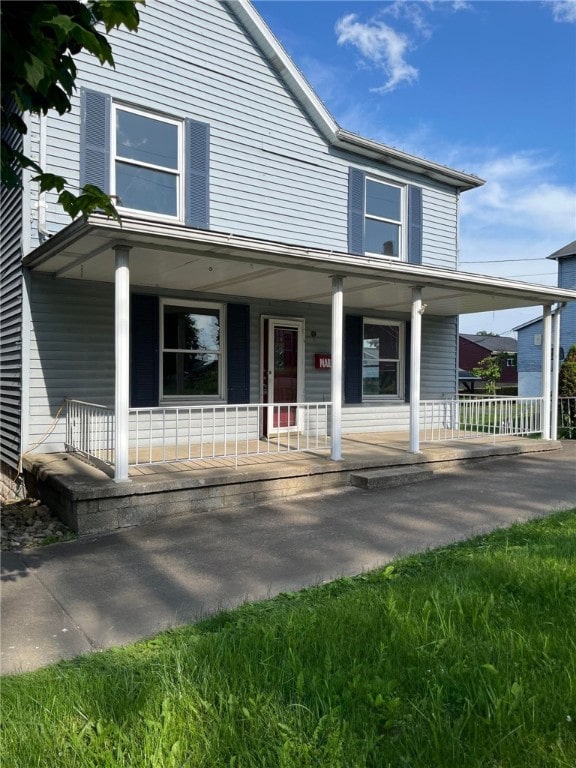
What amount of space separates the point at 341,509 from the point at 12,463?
15.7 feet

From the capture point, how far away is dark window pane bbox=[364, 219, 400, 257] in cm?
1096

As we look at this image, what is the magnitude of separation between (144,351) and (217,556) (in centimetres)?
429

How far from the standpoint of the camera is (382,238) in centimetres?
1113

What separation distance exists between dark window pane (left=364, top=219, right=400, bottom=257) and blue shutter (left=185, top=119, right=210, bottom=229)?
3394 mm

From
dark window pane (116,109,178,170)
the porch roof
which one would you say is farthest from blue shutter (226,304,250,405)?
dark window pane (116,109,178,170)

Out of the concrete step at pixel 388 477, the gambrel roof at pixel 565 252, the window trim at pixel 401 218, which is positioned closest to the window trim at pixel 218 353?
the concrete step at pixel 388 477

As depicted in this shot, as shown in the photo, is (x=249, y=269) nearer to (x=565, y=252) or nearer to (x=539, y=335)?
(x=539, y=335)

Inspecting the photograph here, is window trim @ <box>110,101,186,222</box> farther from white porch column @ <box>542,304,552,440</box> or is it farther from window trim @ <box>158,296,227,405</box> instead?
white porch column @ <box>542,304,552,440</box>

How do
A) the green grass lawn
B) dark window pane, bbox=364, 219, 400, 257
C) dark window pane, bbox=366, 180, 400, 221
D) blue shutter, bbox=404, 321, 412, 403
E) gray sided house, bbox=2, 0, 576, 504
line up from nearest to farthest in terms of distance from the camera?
the green grass lawn
gray sided house, bbox=2, 0, 576, 504
dark window pane, bbox=364, 219, 400, 257
dark window pane, bbox=366, 180, 400, 221
blue shutter, bbox=404, 321, 412, 403

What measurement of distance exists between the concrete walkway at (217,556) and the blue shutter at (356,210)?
502cm

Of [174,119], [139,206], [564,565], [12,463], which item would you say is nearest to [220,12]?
[174,119]

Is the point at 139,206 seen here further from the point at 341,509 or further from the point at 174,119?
the point at 341,509

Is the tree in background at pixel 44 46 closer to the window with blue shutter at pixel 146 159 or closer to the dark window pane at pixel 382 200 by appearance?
the window with blue shutter at pixel 146 159

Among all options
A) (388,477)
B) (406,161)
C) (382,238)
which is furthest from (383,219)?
(388,477)
